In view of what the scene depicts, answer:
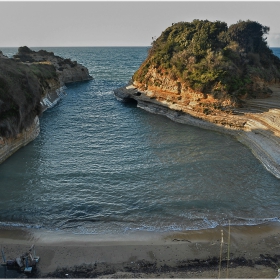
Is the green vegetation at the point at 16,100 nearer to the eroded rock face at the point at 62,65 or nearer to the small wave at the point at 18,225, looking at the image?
the small wave at the point at 18,225

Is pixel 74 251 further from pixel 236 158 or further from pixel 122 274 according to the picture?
pixel 236 158

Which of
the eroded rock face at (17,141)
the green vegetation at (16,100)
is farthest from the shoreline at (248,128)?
the eroded rock face at (17,141)

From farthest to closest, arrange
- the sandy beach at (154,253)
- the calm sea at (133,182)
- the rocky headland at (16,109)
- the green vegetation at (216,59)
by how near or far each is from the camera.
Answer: the green vegetation at (216,59)
the rocky headland at (16,109)
the calm sea at (133,182)
the sandy beach at (154,253)

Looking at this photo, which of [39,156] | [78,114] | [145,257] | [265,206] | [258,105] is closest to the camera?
[145,257]

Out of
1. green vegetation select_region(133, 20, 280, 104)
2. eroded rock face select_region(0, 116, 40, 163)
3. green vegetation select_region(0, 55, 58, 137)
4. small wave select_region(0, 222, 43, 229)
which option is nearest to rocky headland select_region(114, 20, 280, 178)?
green vegetation select_region(133, 20, 280, 104)

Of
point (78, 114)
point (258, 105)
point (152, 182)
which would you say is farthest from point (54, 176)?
point (258, 105)

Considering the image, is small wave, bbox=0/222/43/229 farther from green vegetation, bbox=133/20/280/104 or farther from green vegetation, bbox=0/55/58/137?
green vegetation, bbox=133/20/280/104
